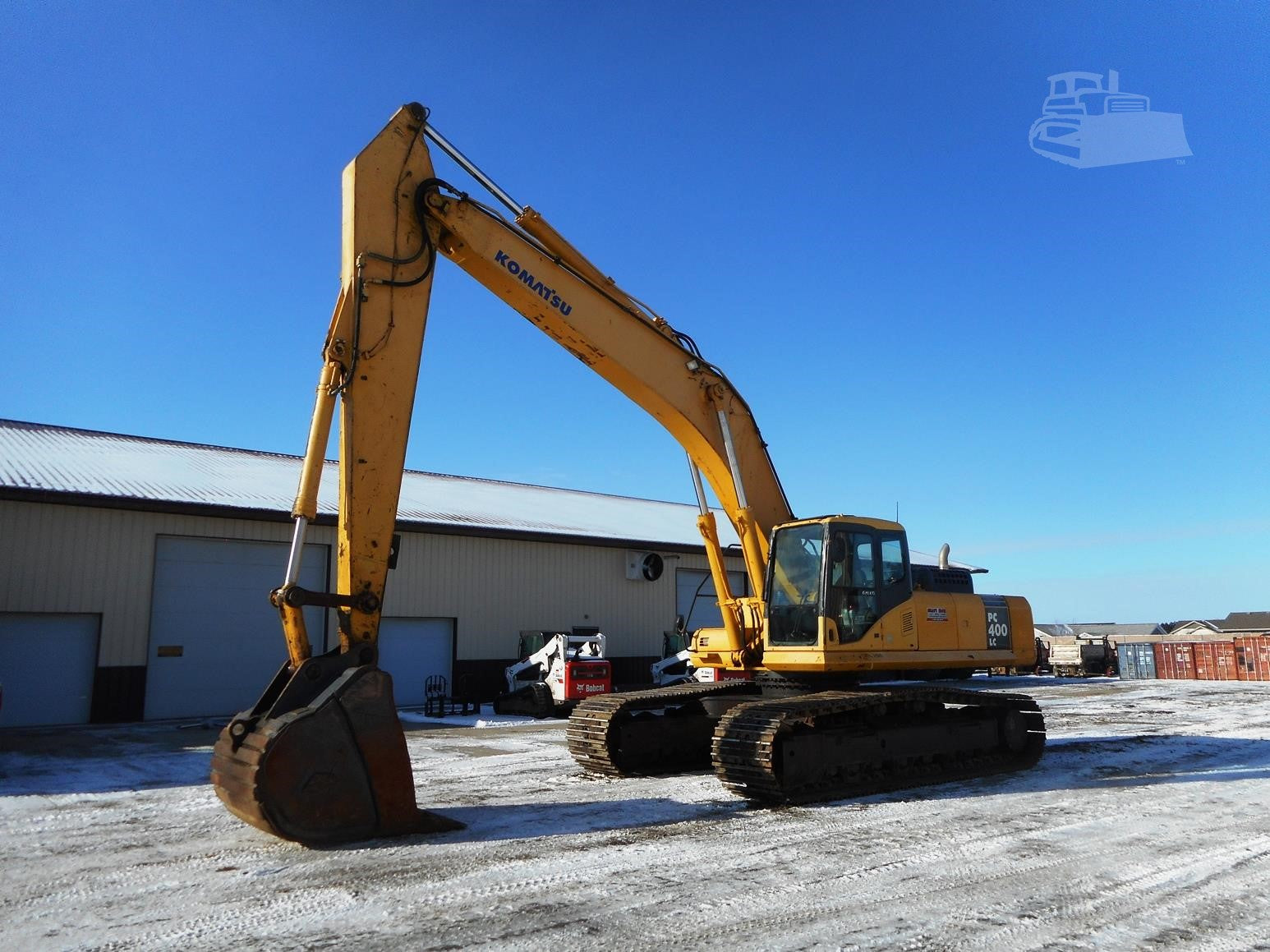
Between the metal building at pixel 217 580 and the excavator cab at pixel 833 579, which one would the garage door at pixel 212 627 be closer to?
the metal building at pixel 217 580

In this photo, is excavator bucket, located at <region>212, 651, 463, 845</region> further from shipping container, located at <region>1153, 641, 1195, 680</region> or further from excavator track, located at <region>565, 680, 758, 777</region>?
shipping container, located at <region>1153, 641, 1195, 680</region>

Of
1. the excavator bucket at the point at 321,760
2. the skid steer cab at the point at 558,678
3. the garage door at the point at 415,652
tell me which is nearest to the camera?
the excavator bucket at the point at 321,760

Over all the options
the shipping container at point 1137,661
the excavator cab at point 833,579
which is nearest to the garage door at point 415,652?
the excavator cab at point 833,579

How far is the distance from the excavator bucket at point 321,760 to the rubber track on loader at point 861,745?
3.13m

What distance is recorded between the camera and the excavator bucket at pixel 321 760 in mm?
6320

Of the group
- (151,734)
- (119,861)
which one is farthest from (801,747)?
(151,734)

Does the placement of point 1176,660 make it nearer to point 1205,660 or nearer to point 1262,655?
point 1205,660

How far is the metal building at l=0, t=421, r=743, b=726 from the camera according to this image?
1766 cm

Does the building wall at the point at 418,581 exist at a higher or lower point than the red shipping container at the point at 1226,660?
higher

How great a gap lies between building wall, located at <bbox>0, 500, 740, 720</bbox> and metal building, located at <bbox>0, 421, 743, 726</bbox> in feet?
0.11

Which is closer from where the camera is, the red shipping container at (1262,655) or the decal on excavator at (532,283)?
the decal on excavator at (532,283)

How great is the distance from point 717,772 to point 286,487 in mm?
16826

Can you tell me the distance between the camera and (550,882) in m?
5.94

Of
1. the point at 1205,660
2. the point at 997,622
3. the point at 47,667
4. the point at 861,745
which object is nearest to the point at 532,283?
the point at 861,745
